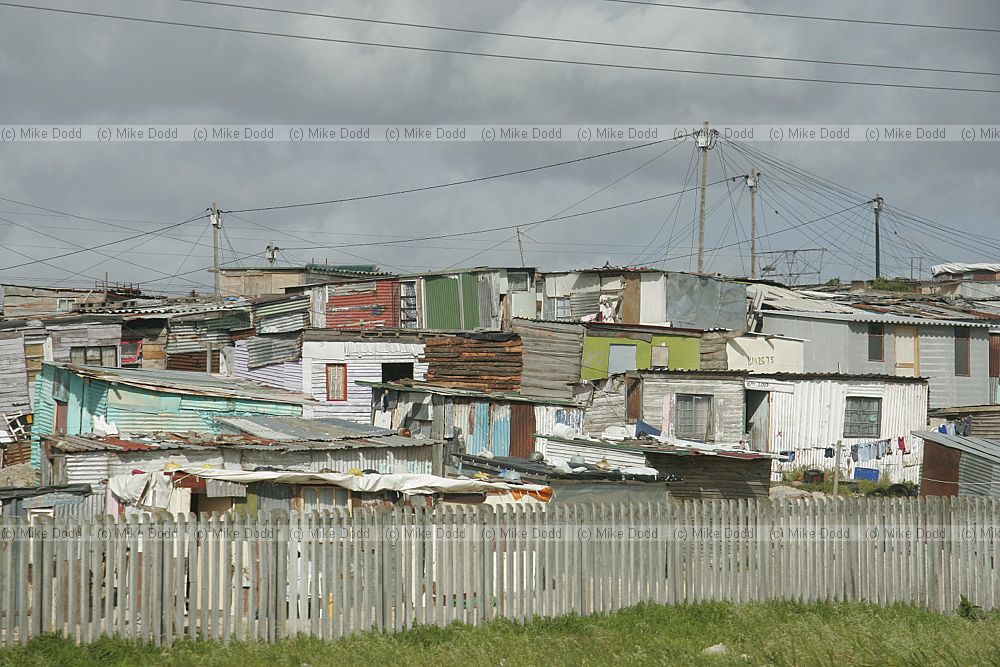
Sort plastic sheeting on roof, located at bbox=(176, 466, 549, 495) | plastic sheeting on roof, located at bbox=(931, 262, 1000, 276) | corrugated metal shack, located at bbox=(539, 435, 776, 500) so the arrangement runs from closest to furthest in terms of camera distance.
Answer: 1. plastic sheeting on roof, located at bbox=(176, 466, 549, 495)
2. corrugated metal shack, located at bbox=(539, 435, 776, 500)
3. plastic sheeting on roof, located at bbox=(931, 262, 1000, 276)

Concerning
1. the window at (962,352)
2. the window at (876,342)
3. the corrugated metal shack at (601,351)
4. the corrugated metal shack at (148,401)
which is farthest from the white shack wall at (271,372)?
the window at (962,352)

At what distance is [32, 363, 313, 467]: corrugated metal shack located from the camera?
83.6 feet

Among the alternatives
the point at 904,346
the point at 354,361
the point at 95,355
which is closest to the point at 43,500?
the point at 354,361

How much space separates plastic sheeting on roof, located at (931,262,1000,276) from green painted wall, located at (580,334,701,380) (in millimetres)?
32948

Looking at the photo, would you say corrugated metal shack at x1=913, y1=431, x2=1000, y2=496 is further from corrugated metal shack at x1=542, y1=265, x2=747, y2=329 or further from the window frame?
the window frame

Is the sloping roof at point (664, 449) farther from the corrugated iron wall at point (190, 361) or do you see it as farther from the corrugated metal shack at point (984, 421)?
the corrugated iron wall at point (190, 361)

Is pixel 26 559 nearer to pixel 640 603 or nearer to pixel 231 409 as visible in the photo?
pixel 640 603

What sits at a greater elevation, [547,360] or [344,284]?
[344,284]

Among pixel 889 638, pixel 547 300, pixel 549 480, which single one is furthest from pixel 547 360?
pixel 889 638

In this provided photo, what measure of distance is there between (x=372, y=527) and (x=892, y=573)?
7.30m

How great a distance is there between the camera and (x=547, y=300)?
38438mm

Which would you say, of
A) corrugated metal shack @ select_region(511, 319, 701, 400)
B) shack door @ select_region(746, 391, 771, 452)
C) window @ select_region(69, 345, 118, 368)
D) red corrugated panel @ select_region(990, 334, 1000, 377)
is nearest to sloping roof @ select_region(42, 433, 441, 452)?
shack door @ select_region(746, 391, 771, 452)

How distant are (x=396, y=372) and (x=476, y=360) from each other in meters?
3.12

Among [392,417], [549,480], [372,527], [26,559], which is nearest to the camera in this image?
[26,559]
